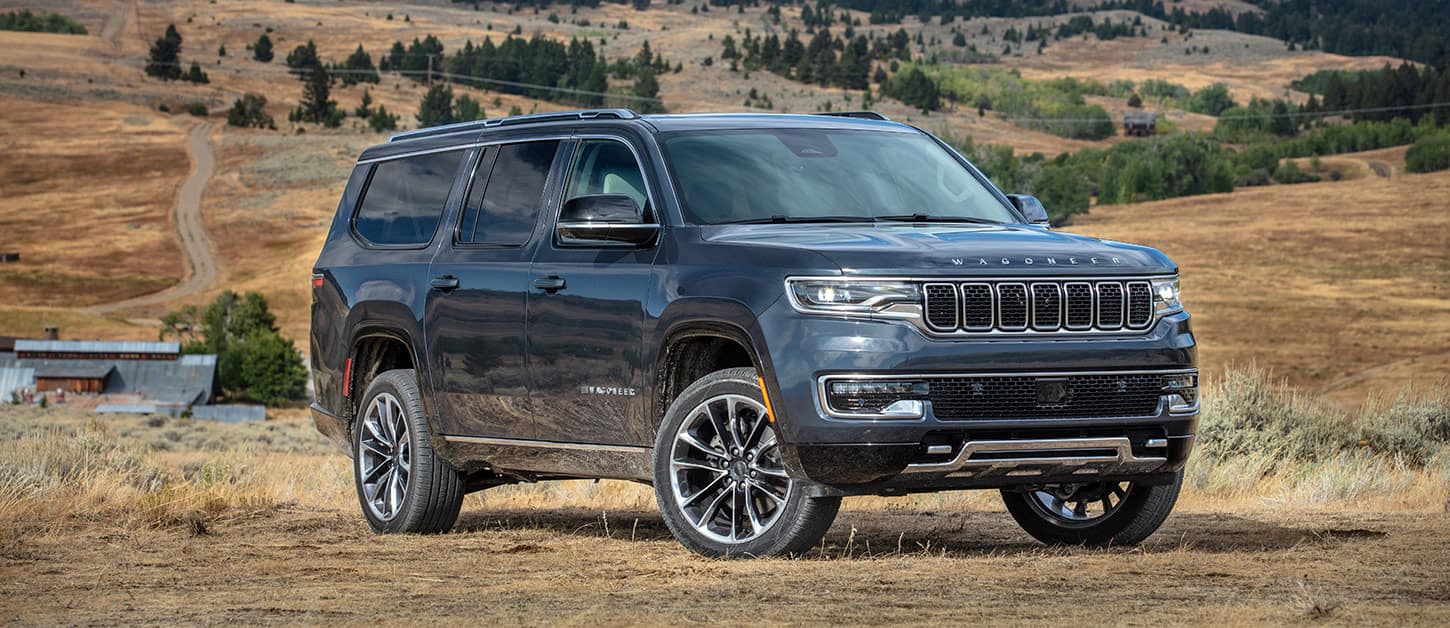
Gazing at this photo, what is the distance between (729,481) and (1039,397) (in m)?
1.38

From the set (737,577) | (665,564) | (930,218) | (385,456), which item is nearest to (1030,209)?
(930,218)

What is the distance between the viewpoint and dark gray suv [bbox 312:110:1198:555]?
23.7ft

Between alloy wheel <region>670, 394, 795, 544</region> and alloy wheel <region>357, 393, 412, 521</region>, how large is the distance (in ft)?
8.09

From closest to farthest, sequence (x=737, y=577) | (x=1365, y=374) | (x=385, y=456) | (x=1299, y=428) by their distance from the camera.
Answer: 1. (x=737, y=577)
2. (x=385, y=456)
3. (x=1299, y=428)
4. (x=1365, y=374)

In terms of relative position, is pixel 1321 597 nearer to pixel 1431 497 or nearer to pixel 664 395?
pixel 664 395

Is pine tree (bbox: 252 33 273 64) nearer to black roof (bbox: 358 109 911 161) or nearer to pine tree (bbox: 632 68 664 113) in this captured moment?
pine tree (bbox: 632 68 664 113)

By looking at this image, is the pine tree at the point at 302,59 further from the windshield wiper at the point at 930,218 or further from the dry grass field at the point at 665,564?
the windshield wiper at the point at 930,218

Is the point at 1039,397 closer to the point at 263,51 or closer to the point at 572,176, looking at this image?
the point at 572,176

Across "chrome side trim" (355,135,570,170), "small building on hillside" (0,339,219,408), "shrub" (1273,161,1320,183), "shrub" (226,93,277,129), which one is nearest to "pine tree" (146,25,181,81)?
"shrub" (226,93,277,129)

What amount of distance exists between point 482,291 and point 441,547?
1264mm

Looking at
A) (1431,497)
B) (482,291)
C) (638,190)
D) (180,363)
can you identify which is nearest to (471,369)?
(482,291)

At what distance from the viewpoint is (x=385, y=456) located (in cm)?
1022

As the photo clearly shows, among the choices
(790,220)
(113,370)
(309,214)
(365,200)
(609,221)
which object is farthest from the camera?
(309,214)

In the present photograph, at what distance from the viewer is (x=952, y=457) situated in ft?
23.8
